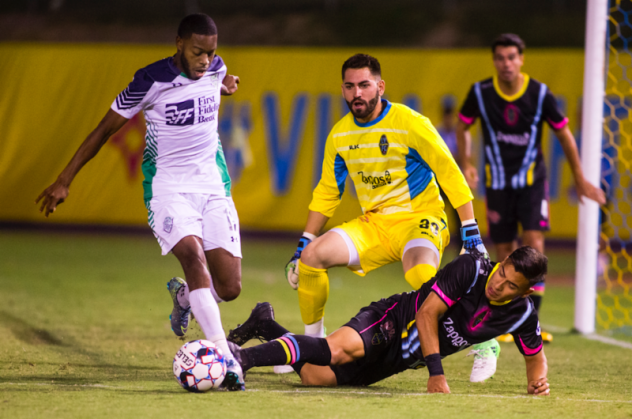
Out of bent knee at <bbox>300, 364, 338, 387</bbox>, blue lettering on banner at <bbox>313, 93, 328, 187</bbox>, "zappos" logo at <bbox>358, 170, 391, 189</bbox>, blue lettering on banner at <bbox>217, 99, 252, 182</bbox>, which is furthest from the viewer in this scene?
blue lettering on banner at <bbox>217, 99, 252, 182</bbox>

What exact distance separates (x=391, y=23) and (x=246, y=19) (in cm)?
281

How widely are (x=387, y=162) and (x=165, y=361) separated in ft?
6.48

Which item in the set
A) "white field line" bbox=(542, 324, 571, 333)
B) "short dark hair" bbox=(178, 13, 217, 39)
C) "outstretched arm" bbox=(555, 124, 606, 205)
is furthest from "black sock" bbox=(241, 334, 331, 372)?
"white field line" bbox=(542, 324, 571, 333)

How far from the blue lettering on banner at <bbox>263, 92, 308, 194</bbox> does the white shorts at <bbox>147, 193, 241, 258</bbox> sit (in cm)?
841

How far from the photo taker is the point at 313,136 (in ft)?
44.4

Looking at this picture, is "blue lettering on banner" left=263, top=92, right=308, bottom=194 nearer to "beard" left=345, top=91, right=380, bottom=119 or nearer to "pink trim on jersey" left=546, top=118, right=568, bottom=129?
"pink trim on jersey" left=546, top=118, right=568, bottom=129

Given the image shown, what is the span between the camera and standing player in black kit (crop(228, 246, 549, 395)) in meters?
4.27

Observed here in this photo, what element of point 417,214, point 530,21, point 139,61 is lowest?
point 417,214

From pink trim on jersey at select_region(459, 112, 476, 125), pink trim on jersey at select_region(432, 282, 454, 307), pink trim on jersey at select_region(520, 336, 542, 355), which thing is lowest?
pink trim on jersey at select_region(520, 336, 542, 355)

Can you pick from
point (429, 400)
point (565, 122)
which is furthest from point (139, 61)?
point (429, 400)

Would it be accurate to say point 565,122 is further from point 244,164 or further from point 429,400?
point 244,164

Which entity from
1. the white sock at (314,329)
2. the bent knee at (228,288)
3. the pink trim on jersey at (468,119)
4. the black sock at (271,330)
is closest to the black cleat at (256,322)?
the black sock at (271,330)

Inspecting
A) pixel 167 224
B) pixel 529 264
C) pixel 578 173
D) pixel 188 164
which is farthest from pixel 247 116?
pixel 529 264

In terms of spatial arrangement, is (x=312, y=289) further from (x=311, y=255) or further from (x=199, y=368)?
(x=199, y=368)
